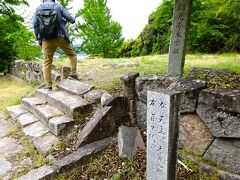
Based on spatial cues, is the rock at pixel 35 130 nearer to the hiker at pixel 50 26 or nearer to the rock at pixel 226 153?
the hiker at pixel 50 26

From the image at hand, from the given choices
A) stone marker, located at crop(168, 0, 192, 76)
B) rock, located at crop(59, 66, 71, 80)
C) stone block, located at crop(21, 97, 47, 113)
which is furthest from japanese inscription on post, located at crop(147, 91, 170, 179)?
rock, located at crop(59, 66, 71, 80)

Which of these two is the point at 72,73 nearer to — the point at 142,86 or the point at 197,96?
the point at 142,86

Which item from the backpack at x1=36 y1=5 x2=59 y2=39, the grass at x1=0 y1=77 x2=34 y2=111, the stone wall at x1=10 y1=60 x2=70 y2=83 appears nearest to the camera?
the backpack at x1=36 y1=5 x2=59 y2=39

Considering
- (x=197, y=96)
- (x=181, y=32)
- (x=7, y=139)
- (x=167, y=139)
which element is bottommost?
(x=7, y=139)

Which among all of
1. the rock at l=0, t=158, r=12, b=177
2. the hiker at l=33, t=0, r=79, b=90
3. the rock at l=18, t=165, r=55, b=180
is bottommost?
the rock at l=0, t=158, r=12, b=177

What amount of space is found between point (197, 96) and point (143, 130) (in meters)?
1.22

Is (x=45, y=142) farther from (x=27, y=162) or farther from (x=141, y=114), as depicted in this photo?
(x=141, y=114)

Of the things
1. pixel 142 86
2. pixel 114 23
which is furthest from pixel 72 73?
pixel 114 23

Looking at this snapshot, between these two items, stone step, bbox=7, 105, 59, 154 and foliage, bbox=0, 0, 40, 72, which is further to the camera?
foliage, bbox=0, 0, 40, 72

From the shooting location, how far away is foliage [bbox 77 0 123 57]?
1822 cm

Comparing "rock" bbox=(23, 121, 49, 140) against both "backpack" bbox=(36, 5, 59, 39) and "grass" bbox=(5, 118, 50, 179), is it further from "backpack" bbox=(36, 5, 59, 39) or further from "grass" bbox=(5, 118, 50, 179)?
"backpack" bbox=(36, 5, 59, 39)

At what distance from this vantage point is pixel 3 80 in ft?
33.7

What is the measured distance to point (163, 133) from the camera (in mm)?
2799

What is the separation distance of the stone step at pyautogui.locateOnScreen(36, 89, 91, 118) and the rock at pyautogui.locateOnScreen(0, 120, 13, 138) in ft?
2.93
